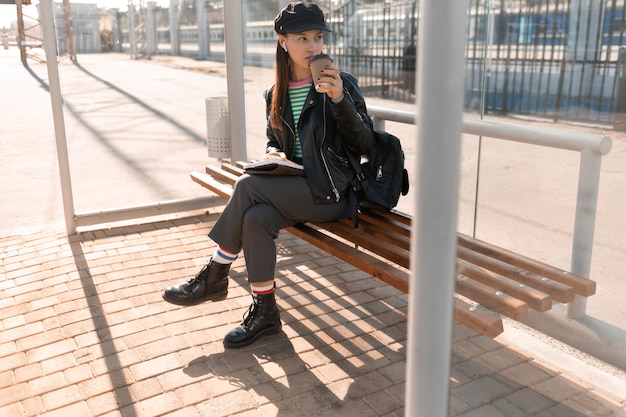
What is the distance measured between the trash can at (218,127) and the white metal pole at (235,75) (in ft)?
0.16

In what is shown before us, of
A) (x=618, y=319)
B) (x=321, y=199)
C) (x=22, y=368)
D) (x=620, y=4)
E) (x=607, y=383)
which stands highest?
(x=620, y=4)

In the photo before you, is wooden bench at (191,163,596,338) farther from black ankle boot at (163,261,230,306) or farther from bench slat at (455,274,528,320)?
black ankle boot at (163,261,230,306)

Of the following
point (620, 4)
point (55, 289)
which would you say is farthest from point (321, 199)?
point (55, 289)

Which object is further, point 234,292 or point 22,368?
point 234,292

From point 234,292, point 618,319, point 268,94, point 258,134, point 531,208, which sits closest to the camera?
point 618,319

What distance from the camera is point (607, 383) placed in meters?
2.23

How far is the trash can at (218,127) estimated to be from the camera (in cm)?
515

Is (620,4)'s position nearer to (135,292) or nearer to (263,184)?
(263,184)

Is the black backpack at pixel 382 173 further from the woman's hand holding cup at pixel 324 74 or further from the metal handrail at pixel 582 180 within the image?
the metal handrail at pixel 582 180

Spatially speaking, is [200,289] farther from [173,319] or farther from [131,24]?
[131,24]

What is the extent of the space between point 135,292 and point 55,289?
467mm

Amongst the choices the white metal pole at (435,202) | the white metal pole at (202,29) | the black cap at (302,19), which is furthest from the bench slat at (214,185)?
the white metal pole at (435,202)

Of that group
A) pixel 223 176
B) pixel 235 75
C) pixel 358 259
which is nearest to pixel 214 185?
pixel 223 176

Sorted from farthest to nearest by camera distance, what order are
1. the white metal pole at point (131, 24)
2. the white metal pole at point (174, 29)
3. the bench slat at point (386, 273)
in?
the white metal pole at point (174, 29), the white metal pole at point (131, 24), the bench slat at point (386, 273)
